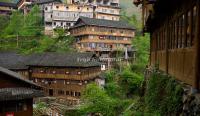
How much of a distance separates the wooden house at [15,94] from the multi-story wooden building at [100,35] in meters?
45.9

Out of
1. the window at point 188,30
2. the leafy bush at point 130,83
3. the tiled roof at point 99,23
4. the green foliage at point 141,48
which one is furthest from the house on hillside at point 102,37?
the window at point 188,30

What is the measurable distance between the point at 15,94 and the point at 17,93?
0.75 ft

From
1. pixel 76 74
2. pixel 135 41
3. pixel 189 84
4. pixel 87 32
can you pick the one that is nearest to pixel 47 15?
pixel 87 32

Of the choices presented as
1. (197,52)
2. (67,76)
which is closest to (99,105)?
(67,76)

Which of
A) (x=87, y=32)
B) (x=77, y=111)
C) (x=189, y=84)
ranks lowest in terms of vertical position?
(x=77, y=111)

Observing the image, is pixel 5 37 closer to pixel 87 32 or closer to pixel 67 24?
pixel 67 24

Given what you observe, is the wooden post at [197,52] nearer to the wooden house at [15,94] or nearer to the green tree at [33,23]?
the wooden house at [15,94]

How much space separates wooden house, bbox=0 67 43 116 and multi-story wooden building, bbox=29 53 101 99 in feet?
99.5

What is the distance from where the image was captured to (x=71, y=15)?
7838 cm

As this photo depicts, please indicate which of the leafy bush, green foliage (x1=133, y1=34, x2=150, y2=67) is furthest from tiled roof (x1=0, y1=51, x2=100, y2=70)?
green foliage (x1=133, y1=34, x2=150, y2=67)

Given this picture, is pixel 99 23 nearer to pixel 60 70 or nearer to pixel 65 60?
pixel 65 60

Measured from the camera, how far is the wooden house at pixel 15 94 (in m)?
17.8

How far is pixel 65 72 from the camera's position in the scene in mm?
51344

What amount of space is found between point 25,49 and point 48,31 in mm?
8754
